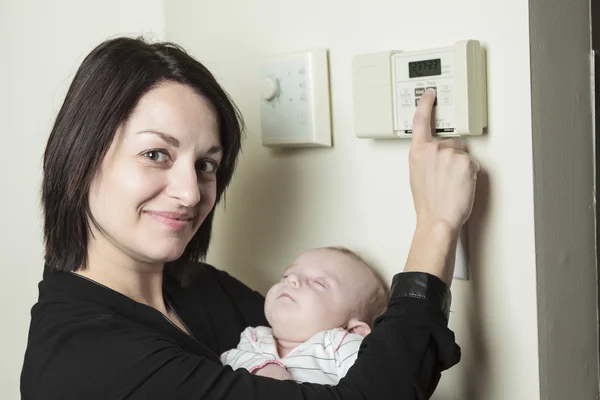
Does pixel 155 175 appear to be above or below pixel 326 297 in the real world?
above

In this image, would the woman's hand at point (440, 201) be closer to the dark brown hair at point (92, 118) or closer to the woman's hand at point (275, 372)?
the woman's hand at point (275, 372)

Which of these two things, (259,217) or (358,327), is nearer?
(358,327)

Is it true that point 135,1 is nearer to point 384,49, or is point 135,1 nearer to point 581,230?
point 384,49

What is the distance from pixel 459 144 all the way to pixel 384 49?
0.70ft

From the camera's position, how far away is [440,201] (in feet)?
3.45

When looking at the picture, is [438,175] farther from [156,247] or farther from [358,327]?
[156,247]

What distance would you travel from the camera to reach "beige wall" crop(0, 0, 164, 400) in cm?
180

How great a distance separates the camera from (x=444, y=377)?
1.19m

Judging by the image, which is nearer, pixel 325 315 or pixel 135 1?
pixel 325 315

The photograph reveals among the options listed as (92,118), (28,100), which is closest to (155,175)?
(92,118)

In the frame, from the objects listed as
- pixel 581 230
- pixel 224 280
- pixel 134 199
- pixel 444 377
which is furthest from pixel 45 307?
pixel 581 230

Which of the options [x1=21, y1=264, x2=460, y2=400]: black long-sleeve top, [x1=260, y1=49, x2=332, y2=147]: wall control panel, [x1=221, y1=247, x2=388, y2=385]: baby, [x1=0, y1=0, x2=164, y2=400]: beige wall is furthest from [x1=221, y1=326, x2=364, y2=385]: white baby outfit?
[x1=0, y1=0, x2=164, y2=400]: beige wall

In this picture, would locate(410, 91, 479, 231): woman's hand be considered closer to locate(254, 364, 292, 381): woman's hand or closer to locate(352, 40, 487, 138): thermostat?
locate(352, 40, 487, 138): thermostat

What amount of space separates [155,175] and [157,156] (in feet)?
0.10
